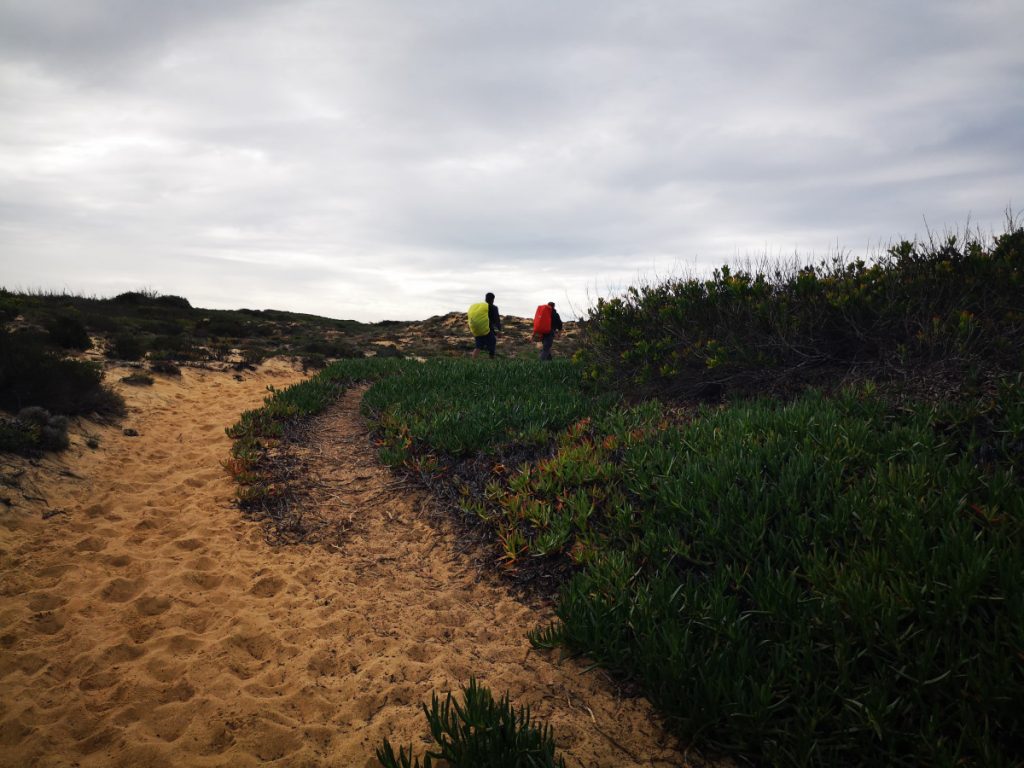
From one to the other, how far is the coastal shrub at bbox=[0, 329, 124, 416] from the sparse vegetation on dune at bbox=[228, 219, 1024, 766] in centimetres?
402

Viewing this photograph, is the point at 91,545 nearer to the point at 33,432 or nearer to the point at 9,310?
the point at 33,432

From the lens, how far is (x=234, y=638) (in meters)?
3.51

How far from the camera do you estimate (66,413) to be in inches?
264

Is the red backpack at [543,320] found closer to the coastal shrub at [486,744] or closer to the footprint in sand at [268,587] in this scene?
the footprint in sand at [268,587]

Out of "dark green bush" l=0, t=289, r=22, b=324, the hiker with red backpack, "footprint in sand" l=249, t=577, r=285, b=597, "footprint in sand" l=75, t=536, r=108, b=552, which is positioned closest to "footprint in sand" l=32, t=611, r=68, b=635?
"footprint in sand" l=75, t=536, r=108, b=552

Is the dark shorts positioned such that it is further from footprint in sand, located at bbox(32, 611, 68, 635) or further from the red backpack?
footprint in sand, located at bbox(32, 611, 68, 635)

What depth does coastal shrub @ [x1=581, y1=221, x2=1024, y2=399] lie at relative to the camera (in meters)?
5.41

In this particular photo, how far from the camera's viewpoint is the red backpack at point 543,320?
50.5 feet

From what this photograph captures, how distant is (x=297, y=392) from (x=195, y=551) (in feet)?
17.7

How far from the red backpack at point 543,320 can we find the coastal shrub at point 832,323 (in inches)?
259

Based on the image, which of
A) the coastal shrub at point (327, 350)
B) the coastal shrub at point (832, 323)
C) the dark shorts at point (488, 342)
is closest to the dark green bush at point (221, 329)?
the coastal shrub at point (327, 350)

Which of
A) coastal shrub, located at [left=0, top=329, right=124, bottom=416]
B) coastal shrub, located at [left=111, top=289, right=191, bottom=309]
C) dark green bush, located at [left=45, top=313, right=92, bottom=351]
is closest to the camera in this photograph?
coastal shrub, located at [left=0, top=329, right=124, bottom=416]

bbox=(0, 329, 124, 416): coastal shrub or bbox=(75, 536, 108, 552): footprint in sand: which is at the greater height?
bbox=(0, 329, 124, 416): coastal shrub

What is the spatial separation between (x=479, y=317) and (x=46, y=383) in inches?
445
